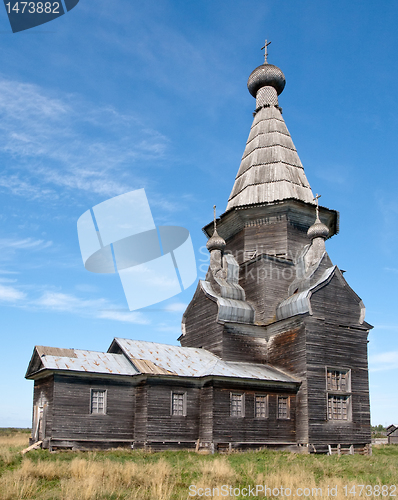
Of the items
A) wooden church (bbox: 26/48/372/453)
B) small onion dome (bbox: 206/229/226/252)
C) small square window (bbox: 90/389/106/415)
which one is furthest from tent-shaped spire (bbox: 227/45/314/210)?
small square window (bbox: 90/389/106/415)

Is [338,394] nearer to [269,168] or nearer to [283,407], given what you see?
[283,407]

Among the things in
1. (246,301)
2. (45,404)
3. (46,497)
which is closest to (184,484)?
(46,497)

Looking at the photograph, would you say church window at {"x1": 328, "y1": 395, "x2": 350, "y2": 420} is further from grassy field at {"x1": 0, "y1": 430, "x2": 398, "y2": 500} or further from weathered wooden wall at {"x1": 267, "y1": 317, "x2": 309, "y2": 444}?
grassy field at {"x1": 0, "y1": 430, "x2": 398, "y2": 500}

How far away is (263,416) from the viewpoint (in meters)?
21.7

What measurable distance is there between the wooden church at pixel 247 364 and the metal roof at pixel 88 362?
65 mm

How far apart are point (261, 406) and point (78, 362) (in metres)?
8.07

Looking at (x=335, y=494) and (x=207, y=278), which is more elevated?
(x=207, y=278)

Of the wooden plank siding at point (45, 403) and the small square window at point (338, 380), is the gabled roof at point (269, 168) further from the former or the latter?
the wooden plank siding at point (45, 403)

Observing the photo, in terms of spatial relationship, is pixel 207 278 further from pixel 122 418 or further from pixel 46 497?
pixel 46 497

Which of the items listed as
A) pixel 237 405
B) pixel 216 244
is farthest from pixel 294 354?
pixel 216 244

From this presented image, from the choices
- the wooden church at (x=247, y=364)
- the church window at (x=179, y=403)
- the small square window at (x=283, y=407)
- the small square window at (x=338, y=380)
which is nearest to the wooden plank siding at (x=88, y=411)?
the wooden church at (x=247, y=364)

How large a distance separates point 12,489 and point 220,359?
14.1 m

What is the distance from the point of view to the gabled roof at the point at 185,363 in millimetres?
21203

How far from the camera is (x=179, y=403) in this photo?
2103 centimetres
